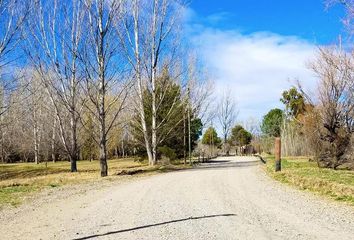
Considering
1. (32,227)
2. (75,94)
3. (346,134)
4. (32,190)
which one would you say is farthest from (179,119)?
(32,227)

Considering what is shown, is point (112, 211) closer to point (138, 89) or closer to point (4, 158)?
point (138, 89)

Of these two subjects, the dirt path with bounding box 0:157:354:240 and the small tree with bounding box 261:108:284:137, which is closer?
the dirt path with bounding box 0:157:354:240

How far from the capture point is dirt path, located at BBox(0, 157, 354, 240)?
6930 millimetres

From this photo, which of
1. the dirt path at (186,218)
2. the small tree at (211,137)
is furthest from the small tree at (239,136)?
the dirt path at (186,218)

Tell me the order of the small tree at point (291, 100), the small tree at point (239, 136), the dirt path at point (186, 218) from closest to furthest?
the dirt path at point (186, 218) → the small tree at point (291, 100) → the small tree at point (239, 136)

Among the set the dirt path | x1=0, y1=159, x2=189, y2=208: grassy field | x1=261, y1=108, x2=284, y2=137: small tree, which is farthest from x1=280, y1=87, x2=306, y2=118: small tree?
the dirt path

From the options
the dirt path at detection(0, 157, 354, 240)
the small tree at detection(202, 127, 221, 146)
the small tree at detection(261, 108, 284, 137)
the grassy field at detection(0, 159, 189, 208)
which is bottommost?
the dirt path at detection(0, 157, 354, 240)

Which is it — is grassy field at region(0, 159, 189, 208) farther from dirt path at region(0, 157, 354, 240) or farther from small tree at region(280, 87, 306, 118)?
small tree at region(280, 87, 306, 118)


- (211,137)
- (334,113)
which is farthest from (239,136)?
(334,113)

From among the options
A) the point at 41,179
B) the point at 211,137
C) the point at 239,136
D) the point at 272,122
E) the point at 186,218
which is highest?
the point at 272,122

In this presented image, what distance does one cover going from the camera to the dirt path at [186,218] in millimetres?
6930

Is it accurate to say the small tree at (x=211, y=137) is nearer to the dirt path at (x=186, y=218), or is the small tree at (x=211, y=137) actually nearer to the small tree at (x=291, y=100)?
the small tree at (x=291, y=100)

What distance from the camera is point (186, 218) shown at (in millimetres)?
8375

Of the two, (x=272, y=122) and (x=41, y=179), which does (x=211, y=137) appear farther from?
(x=41, y=179)
